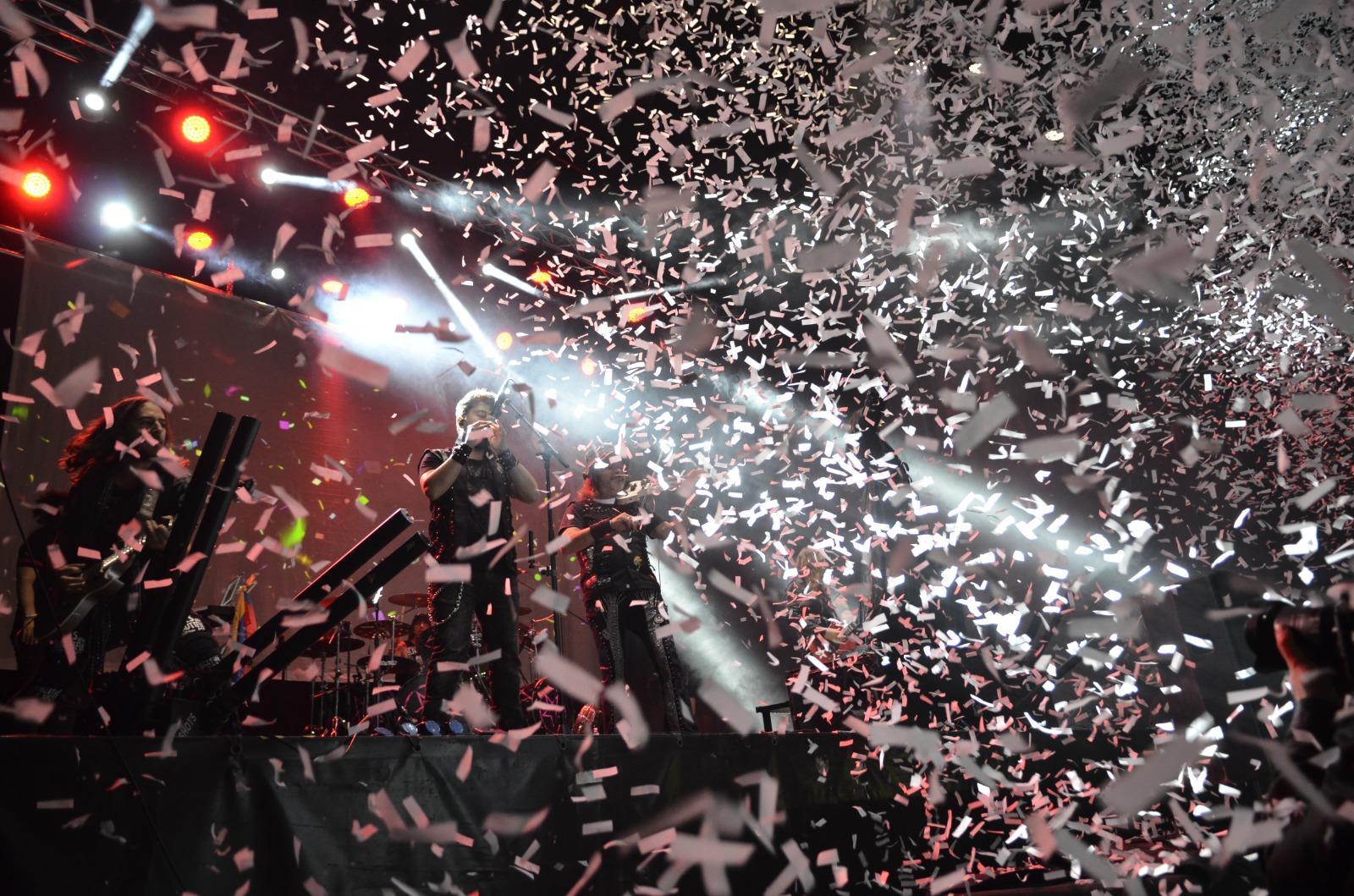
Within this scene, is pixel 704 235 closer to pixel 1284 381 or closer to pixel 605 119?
pixel 605 119

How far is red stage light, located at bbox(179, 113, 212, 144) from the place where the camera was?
6.39m

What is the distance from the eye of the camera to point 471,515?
12.5ft

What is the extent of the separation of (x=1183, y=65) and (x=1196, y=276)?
1912 millimetres

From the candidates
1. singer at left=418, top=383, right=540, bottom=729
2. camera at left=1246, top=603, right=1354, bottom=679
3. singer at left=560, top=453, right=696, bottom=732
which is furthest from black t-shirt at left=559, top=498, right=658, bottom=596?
camera at left=1246, top=603, right=1354, bottom=679

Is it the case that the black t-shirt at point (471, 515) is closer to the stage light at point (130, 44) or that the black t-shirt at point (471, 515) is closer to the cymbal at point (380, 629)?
the cymbal at point (380, 629)

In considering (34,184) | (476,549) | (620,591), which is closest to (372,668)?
(620,591)

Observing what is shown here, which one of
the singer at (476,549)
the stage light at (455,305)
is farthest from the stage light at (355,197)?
the singer at (476,549)

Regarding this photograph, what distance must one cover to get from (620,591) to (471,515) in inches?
41.8

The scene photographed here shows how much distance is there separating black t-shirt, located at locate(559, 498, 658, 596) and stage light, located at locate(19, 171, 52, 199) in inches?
194

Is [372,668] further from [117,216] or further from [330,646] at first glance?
[117,216]

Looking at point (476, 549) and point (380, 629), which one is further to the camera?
point (380, 629)

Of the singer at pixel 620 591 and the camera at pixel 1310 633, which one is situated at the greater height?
the singer at pixel 620 591

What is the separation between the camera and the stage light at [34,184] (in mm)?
5941

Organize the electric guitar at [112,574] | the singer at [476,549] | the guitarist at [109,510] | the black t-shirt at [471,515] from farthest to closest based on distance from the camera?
the black t-shirt at [471,515] < the singer at [476,549] < the guitarist at [109,510] < the electric guitar at [112,574]
